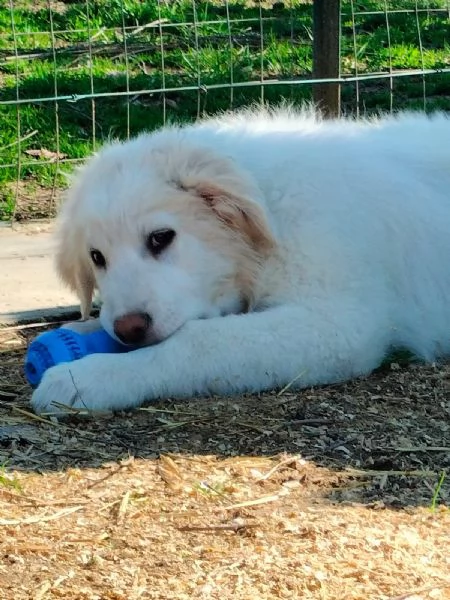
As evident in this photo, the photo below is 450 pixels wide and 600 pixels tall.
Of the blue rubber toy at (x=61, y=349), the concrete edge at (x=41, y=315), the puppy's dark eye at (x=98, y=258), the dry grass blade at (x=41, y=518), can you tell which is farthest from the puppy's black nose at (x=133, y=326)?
the concrete edge at (x=41, y=315)

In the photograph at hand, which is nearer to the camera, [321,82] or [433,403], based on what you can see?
[433,403]

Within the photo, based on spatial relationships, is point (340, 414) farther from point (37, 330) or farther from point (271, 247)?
point (37, 330)

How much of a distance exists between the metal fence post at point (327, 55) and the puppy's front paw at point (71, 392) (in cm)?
354

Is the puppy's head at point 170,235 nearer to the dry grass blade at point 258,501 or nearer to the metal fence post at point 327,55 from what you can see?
the dry grass blade at point 258,501

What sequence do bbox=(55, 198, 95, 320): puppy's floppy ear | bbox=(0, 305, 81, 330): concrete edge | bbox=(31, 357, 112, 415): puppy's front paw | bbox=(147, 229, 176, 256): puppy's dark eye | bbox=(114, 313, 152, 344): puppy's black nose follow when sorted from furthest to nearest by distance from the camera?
bbox=(0, 305, 81, 330): concrete edge, bbox=(55, 198, 95, 320): puppy's floppy ear, bbox=(147, 229, 176, 256): puppy's dark eye, bbox=(114, 313, 152, 344): puppy's black nose, bbox=(31, 357, 112, 415): puppy's front paw

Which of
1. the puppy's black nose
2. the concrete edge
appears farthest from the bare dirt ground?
the concrete edge

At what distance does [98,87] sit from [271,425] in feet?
18.7

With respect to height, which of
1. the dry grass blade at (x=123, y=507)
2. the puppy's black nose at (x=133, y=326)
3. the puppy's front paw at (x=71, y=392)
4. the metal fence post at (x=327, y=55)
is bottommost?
the dry grass blade at (x=123, y=507)

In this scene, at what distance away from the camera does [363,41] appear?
1057 cm

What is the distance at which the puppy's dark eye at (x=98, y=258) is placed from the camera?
448 cm

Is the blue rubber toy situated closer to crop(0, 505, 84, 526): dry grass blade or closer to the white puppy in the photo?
the white puppy

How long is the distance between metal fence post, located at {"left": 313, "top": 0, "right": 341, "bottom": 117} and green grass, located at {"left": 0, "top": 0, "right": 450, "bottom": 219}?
0.82 m

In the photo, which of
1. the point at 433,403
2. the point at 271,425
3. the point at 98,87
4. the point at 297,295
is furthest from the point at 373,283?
the point at 98,87

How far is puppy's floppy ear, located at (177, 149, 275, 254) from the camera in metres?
4.40
